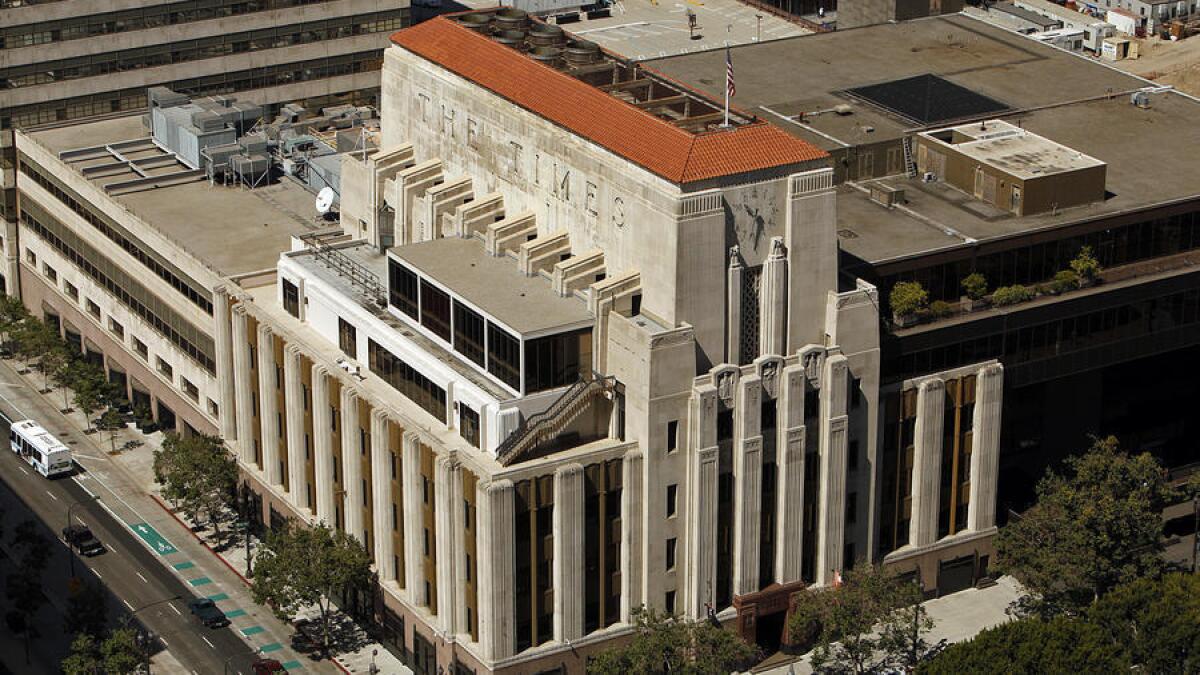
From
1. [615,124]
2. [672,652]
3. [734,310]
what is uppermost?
[615,124]

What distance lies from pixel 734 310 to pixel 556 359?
1271 centimetres

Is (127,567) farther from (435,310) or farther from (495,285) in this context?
(495,285)

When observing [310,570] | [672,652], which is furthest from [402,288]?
[672,652]

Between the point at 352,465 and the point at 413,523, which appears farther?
the point at 352,465

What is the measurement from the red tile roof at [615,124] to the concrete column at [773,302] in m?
6.43

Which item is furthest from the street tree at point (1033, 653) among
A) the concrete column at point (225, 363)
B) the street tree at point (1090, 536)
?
the concrete column at point (225, 363)

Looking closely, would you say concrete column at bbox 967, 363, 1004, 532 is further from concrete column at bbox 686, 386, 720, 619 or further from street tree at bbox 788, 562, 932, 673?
concrete column at bbox 686, 386, 720, 619

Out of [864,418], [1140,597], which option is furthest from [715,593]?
[1140,597]

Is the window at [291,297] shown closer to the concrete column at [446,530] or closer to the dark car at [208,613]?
the dark car at [208,613]

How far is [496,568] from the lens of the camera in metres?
159

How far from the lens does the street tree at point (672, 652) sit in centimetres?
15888

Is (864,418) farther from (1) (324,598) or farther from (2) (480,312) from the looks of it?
(1) (324,598)

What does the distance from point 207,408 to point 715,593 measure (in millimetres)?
53210

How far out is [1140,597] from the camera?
16288cm
